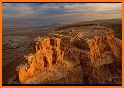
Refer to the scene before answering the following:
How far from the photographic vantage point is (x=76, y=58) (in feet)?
19.3

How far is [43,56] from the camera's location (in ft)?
19.1

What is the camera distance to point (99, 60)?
5.90 metres

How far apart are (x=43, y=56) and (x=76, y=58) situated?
52 cm

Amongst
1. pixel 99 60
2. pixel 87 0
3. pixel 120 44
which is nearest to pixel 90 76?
pixel 99 60

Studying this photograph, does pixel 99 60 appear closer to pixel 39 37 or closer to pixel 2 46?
pixel 39 37

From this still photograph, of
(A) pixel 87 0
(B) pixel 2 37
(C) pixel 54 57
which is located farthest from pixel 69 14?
(B) pixel 2 37

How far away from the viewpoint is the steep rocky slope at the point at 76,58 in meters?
5.79

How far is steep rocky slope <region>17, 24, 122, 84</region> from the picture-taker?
5.79 meters

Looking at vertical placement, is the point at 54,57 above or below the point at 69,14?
below

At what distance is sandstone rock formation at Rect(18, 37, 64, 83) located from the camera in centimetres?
577

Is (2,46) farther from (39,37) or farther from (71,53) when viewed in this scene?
(71,53)

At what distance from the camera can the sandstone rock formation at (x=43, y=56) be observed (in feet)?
18.9

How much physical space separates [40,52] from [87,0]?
1.09 m

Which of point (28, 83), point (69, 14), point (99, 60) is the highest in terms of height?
point (69, 14)
